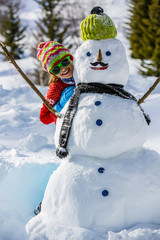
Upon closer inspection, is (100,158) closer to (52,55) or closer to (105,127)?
(105,127)

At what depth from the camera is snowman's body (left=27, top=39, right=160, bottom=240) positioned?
1599 millimetres

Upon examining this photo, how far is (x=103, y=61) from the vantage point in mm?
1668

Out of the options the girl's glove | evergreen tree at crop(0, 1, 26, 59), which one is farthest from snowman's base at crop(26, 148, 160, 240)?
evergreen tree at crop(0, 1, 26, 59)

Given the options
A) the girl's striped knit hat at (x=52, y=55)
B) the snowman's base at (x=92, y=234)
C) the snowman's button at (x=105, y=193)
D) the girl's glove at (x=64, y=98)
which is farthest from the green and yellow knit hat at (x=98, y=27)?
the snowman's base at (x=92, y=234)

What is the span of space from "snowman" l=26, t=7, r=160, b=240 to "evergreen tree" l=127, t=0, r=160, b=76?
8192 millimetres

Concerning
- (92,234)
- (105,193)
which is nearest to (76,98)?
(105,193)

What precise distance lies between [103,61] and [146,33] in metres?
9.13

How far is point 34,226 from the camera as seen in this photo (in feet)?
5.58

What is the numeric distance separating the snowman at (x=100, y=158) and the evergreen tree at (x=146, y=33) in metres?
8.19

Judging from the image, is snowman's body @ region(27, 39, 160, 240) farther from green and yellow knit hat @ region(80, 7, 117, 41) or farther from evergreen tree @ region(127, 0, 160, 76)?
evergreen tree @ region(127, 0, 160, 76)

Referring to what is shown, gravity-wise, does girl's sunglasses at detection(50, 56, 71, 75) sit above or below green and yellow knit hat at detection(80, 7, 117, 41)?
below

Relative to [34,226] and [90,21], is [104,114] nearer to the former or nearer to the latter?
[90,21]

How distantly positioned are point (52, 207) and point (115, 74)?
3.20ft

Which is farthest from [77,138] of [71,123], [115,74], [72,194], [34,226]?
[34,226]
